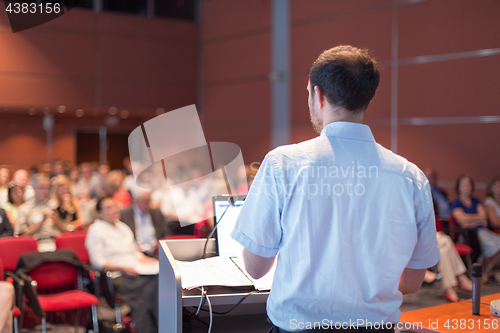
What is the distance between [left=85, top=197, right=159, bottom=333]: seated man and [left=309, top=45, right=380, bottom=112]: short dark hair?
2.85 metres

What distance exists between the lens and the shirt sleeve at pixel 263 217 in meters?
1.11

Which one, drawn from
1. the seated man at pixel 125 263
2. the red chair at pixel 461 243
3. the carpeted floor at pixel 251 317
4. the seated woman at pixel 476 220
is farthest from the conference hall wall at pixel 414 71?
the seated man at pixel 125 263

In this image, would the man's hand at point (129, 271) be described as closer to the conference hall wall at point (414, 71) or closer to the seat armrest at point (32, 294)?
the seat armrest at point (32, 294)

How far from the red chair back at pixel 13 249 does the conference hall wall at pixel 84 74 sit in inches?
222

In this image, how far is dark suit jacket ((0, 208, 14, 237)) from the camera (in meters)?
4.57

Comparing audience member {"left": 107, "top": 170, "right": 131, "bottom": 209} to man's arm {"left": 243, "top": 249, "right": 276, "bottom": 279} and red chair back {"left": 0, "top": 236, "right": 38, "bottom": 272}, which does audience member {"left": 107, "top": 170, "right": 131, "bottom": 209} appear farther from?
man's arm {"left": 243, "top": 249, "right": 276, "bottom": 279}

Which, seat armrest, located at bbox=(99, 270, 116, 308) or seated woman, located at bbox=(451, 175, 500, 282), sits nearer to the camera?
seat armrest, located at bbox=(99, 270, 116, 308)

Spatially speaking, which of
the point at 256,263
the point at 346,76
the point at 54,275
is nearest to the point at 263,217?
the point at 256,263

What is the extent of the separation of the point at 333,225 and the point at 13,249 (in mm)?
3630

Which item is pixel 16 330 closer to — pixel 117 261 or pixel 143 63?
pixel 117 261

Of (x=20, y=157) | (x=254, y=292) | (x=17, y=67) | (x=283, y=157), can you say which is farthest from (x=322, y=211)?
(x=20, y=157)

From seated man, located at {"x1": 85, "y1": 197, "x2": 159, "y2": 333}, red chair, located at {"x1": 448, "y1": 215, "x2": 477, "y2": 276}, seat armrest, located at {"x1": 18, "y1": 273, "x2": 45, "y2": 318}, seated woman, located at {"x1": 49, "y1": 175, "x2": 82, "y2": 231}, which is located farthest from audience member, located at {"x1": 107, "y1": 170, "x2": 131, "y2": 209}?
red chair, located at {"x1": 448, "y1": 215, "x2": 477, "y2": 276}

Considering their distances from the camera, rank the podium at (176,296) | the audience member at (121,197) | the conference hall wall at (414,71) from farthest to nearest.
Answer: the audience member at (121,197), the conference hall wall at (414,71), the podium at (176,296)

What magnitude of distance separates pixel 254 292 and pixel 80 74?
8394 millimetres
